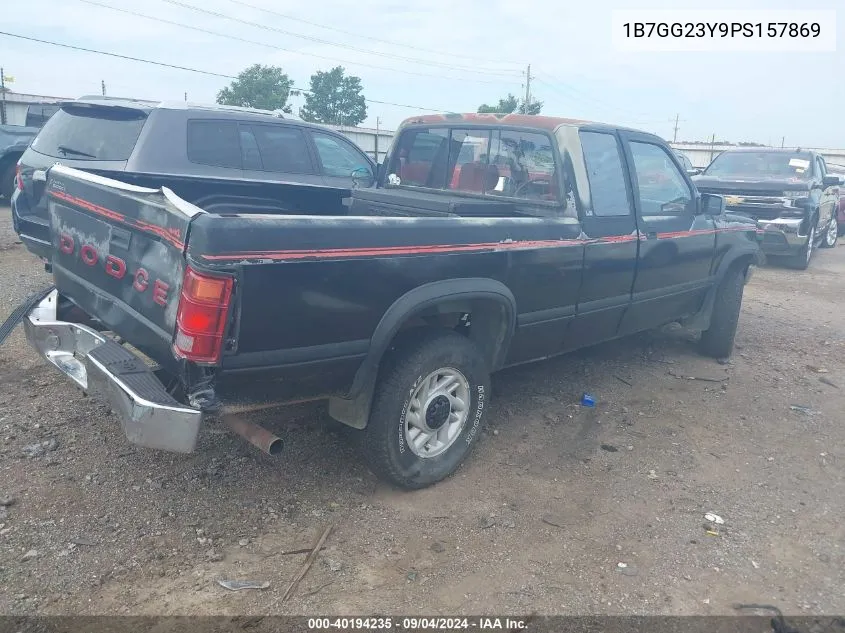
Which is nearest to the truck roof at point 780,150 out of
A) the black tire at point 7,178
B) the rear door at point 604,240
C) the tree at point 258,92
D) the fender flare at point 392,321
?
the rear door at point 604,240

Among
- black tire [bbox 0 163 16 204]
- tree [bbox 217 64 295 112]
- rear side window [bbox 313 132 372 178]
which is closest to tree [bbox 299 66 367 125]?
tree [bbox 217 64 295 112]

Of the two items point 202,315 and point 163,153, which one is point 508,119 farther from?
point 163,153

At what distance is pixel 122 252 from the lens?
3.17m

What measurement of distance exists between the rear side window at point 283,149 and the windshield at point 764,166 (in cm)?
802

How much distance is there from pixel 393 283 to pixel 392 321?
0.56 ft

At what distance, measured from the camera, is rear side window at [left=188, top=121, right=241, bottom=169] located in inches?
232

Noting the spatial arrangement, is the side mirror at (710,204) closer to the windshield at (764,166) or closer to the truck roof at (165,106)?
the truck roof at (165,106)

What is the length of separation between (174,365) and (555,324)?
7.33ft

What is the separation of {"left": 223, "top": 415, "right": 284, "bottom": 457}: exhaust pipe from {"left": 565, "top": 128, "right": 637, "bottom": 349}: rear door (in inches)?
82.5

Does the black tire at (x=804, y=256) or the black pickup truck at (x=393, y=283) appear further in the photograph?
the black tire at (x=804, y=256)

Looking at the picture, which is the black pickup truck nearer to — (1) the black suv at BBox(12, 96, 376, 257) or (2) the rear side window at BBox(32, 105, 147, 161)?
(1) the black suv at BBox(12, 96, 376, 257)

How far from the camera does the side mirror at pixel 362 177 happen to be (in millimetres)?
7047

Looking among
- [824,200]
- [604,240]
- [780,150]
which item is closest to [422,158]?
[604,240]

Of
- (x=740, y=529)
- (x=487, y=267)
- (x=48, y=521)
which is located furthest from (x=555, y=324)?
(x=48, y=521)
